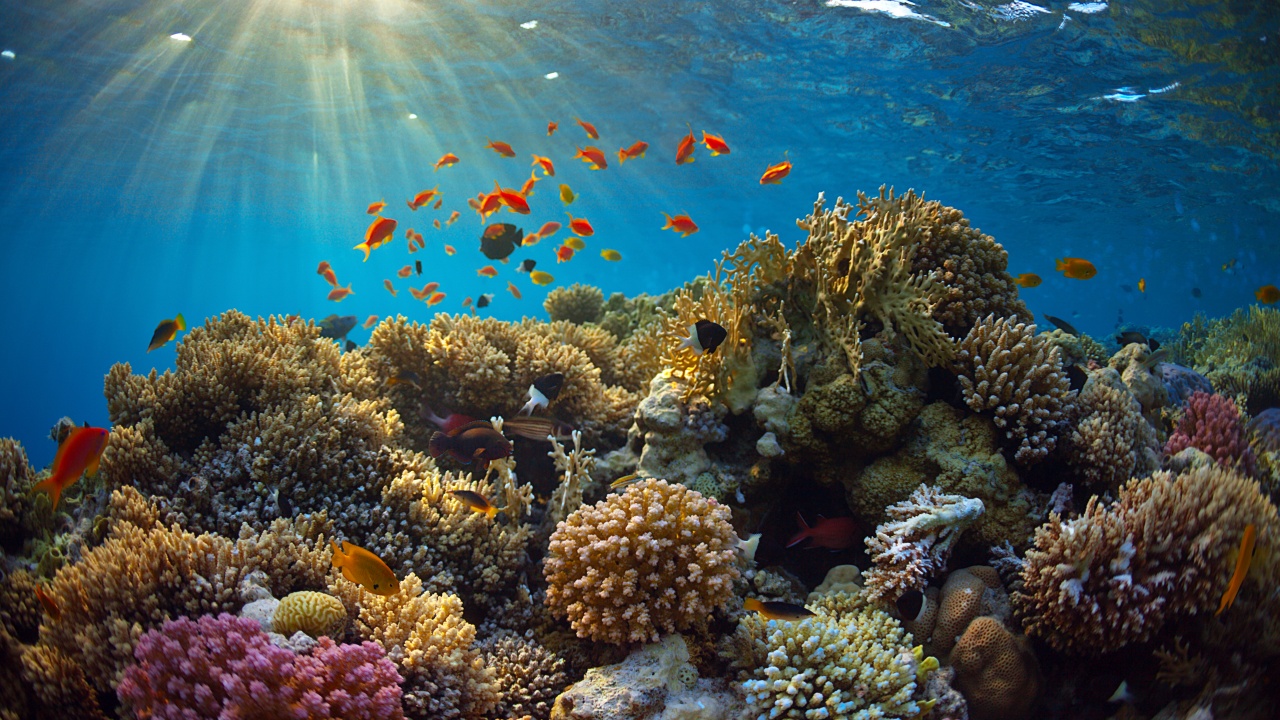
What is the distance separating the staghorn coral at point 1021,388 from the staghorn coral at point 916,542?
29.8 inches

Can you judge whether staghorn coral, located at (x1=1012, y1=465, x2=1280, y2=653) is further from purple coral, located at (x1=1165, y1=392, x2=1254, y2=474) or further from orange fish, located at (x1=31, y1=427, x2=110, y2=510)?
orange fish, located at (x1=31, y1=427, x2=110, y2=510)

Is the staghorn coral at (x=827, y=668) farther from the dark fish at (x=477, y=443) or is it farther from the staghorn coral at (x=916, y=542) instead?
the dark fish at (x=477, y=443)

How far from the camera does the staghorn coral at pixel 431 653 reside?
3178 mm

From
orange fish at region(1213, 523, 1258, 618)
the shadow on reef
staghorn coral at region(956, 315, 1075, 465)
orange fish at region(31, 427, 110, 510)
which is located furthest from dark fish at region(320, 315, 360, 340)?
orange fish at region(1213, 523, 1258, 618)

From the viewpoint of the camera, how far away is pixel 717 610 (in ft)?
12.7

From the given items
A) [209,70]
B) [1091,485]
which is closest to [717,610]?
[1091,485]

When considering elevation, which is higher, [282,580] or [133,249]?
[282,580]

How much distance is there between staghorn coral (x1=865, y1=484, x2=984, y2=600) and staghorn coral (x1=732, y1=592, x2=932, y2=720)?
0.27m

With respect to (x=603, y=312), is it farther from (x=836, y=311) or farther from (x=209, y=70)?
(x=209, y=70)

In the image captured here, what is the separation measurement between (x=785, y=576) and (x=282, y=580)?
3.72 metres

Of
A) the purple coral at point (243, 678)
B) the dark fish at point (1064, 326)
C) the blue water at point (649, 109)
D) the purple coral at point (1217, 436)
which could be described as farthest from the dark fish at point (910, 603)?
the blue water at point (649, 109)

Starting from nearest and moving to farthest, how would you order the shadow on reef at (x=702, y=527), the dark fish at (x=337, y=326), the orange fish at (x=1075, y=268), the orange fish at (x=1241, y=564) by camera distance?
the orange fish at (x=1241, y=564), the shadow on reef at (x=702, y=527), the orange fish at (x=1075, y=268), the dark fish at (x=337, y=326)

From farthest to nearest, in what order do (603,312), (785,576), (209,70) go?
(209,70) < (603,312) < (785,576)

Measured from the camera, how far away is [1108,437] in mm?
4133
